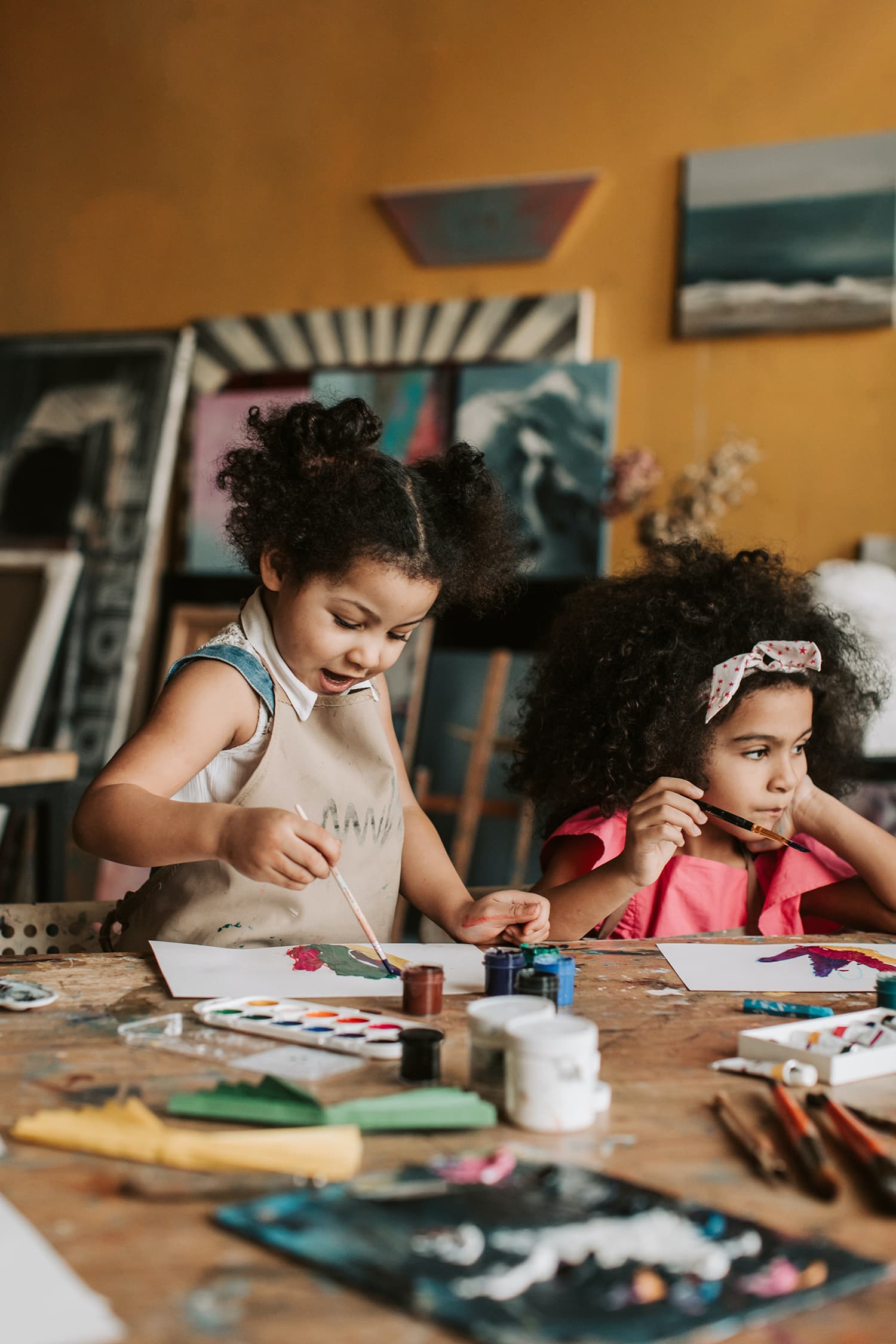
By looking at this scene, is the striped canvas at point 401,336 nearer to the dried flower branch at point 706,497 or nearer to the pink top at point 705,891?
the dried flower branch at point 706,497

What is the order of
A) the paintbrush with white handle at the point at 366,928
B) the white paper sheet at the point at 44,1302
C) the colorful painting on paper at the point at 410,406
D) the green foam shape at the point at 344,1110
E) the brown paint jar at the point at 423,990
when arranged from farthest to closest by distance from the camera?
1. the colorful painting on paper at the point at 410,406
2. the paintbrush with white handle at the point at 366,928
3. the brown paint jar at the point at 423,990
4. the green foam shape at the point at 344,1110
5. the white paper sheet at the point at 44,1302

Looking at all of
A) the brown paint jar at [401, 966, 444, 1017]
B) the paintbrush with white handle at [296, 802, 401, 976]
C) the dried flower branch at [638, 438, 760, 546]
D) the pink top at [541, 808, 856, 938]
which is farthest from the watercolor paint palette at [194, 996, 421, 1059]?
the dried flower branch at [638, 438, 760, 546]

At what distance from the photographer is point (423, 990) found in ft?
3.64

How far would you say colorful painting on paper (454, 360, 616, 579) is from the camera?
3711mm

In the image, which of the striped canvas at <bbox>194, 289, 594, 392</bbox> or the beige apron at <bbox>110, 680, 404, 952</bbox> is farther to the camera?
the striped canvas at <bbox>194, 289, 594, 392</bbox>

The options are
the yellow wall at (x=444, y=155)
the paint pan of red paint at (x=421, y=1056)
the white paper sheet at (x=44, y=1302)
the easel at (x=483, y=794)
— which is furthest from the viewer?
the easel at (x=483, y=794)

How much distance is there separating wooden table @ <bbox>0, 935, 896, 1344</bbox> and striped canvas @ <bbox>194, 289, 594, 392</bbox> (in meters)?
2.89

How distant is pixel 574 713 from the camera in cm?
181

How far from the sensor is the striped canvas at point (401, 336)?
3.77 m

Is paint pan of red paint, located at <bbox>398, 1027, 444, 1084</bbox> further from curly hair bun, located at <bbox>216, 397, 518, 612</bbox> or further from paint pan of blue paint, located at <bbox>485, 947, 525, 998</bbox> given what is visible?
curly hair bun, located at <bbox>216, 397, 518, 612</bbox>

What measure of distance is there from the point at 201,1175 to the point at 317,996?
0.43m

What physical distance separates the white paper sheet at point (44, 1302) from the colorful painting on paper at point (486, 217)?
3572 mm

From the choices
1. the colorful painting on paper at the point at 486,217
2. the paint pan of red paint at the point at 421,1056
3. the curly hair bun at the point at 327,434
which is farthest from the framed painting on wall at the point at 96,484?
the paint pan of red paint at the point at 421,1056

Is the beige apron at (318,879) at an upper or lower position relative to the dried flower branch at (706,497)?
lower
